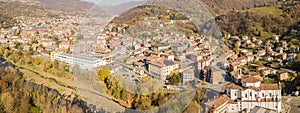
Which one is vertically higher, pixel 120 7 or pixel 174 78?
pixel 120 7

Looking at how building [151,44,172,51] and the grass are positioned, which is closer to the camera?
building [151,44,172,51]

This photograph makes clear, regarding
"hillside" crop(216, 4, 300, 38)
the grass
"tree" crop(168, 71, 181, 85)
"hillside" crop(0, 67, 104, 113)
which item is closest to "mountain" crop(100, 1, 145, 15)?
"tree" crop(168, 71, 181, 85)

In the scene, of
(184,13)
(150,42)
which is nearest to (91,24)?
(150,42)

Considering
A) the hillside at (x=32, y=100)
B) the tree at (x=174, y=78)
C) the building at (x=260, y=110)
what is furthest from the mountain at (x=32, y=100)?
the tree at (x=174, y=78)

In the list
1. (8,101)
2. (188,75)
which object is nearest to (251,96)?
(8,101)

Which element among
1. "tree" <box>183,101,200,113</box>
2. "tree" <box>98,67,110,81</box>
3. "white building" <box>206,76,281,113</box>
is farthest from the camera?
"white building" <box>206,76,281,113</box>

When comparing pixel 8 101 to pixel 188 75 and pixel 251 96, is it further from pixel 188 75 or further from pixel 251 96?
pixel 188 75

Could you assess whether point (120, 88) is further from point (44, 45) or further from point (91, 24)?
point (44, 45)

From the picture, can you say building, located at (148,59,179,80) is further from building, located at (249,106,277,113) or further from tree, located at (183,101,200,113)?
building, located at (249,106,277,113)
